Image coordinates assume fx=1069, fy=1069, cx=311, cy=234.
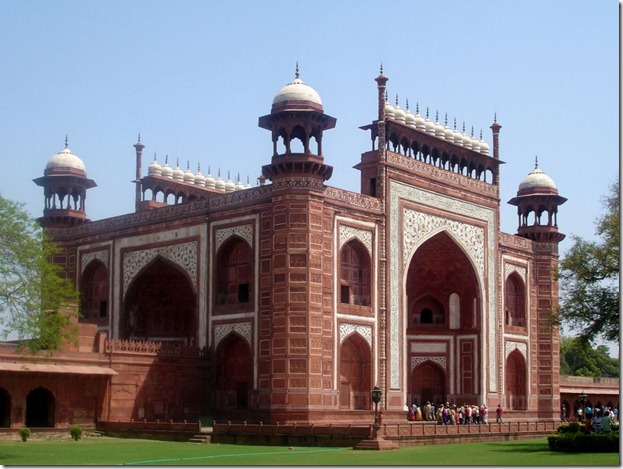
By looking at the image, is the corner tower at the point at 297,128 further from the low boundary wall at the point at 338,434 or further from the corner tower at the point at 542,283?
the corner tower at the point at 542,283

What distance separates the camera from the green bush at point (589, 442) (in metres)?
18.5

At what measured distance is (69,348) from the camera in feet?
85.6

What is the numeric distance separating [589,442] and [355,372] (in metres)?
10.5

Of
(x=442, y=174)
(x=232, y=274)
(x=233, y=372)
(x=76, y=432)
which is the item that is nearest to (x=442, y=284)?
(x=442, y=174)

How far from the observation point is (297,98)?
27469mm

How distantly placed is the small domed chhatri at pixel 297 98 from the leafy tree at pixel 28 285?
31.0ft

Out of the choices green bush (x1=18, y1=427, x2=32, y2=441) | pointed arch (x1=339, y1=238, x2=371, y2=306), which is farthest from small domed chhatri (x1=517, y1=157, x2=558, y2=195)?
green bush (x1=18, y1=427, x2=32, y2=441)

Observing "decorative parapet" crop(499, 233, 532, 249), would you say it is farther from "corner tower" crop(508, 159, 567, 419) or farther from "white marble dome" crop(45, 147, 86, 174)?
"white marble dome" crop(45, 147, 86, 174)

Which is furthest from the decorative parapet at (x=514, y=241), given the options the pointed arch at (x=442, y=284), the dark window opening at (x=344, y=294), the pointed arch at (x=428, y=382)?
the dark window opening at (x=344, y=294)

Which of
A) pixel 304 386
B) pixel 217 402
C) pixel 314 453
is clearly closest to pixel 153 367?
pixel 217 402

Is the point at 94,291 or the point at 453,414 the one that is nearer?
the point at 453,414

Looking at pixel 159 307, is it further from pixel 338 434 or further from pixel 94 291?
pixel 338 434

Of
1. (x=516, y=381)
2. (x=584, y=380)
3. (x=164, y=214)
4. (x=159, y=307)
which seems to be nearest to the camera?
(x=164, y=214)

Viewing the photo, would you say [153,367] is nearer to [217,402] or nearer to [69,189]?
[217,402]
